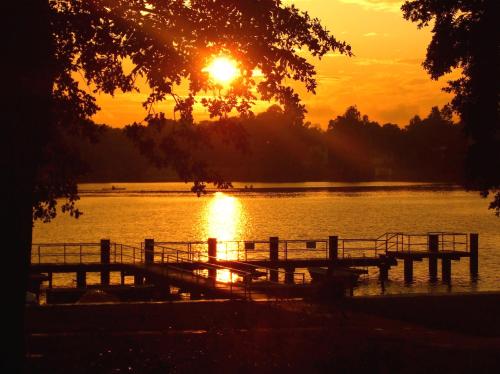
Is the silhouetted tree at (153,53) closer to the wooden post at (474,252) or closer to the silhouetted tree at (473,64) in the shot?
the silhouetted tree at (473,64)

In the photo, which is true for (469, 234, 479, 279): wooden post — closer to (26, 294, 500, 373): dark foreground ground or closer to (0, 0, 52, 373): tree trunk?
(26, 294, 500, 373): dark foreground ground

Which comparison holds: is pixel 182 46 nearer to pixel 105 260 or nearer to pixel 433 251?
pixel 105 260

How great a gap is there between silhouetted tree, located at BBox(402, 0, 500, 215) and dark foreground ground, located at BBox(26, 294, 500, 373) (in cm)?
443

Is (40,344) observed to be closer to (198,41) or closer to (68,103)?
(68,103)

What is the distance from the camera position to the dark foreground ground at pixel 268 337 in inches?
586

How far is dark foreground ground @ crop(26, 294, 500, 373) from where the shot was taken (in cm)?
1488

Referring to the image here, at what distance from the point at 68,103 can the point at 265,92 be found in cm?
386

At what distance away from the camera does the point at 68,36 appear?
14938 mm

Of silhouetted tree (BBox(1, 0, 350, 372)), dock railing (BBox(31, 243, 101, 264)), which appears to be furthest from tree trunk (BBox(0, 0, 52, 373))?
dock railing (BBox(31, 243, 101, 264))

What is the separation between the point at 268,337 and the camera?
1742 cm

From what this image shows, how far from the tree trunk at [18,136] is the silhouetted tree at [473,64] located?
15254 millimetres

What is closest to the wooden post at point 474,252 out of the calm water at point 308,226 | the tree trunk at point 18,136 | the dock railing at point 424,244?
the calm water at point 308,226

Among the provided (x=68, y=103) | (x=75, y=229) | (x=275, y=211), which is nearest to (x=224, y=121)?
(x=68, y=103)

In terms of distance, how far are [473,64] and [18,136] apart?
654 inches
